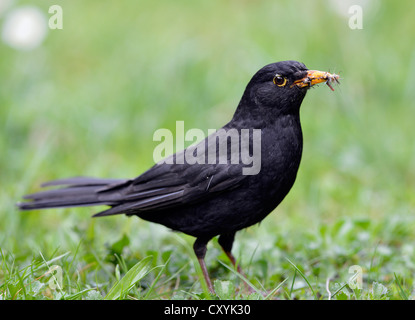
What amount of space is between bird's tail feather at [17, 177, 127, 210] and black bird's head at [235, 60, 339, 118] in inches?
45.6

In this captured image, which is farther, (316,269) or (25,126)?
(25,126)

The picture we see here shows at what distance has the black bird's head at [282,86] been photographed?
3610mm

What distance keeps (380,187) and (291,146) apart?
2567 mm

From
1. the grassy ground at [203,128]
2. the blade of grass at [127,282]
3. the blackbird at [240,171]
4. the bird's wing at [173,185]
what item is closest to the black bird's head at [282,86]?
the blackbird at [240,171]

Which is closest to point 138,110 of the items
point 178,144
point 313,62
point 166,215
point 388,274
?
point 178,144

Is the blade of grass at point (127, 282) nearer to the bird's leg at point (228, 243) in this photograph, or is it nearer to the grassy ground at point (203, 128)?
the grassy ground at point (203, 128)

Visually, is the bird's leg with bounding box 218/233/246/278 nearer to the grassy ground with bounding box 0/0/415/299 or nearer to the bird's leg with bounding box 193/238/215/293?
the grassy ground with bounding box 0/0/415/299

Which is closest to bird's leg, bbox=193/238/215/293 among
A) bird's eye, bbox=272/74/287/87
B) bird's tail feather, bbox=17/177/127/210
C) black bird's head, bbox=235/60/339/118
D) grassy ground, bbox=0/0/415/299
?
grassy ground, bbox=0/0/415/299

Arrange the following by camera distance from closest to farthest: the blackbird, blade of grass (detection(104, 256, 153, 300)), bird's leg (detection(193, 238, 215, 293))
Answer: blade of grass (detection(104, 256, 153, 300)) < the blackbird < bird's leg (detection(193, 238, 215, 293))

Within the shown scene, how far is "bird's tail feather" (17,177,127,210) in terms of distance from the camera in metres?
4.23

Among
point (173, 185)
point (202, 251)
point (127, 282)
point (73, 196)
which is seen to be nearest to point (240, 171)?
point (173, 185)

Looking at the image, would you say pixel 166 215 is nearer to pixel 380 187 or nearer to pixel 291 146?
pixel 291 146

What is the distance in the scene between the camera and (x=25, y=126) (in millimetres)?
6836

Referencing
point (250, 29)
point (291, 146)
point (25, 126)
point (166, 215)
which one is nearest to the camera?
point (291, 146)
